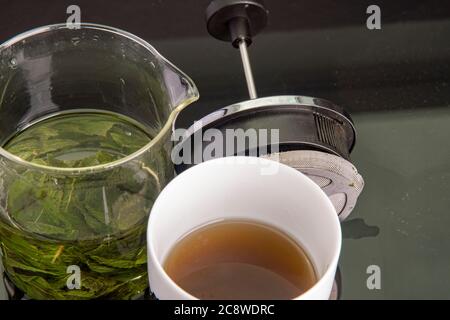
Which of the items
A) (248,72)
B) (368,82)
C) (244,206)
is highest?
(368,82)

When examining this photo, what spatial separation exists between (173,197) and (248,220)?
0.09 metres

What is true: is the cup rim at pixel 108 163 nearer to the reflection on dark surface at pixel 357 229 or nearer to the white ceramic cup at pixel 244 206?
the white ceramic cup at pixel 244 206

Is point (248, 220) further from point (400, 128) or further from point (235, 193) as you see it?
point (400, 128)

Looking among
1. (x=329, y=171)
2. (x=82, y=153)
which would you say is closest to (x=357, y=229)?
(x=329, y=171)

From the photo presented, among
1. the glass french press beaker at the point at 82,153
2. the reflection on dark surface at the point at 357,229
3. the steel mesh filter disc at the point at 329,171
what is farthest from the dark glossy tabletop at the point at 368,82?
the glass french press beaker at the point at 82,153

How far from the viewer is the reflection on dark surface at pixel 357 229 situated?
84cm

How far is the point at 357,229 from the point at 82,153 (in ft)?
1.08

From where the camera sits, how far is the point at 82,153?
2.24 ft

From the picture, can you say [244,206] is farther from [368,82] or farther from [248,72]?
[368,82]

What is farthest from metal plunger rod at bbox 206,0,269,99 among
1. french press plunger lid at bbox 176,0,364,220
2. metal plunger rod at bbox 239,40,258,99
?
french press plunger lid at bbox 176,0,364,220

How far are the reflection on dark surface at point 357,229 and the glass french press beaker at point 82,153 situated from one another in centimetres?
26

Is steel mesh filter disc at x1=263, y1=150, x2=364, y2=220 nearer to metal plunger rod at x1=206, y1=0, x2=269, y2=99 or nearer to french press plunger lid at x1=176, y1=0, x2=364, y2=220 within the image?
french press plunger lid at x1=176, y1=0, x2=364, y2=220

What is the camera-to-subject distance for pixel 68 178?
1.89 ft

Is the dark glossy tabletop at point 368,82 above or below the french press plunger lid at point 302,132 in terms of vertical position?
above
